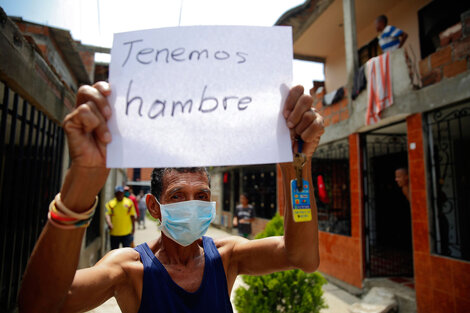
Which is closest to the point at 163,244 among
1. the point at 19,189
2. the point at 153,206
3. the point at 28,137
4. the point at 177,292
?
the point at 153,206

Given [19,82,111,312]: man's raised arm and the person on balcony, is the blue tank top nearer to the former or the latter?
[19,82,111,312]: man's raised arm

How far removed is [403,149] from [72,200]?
8135 mm

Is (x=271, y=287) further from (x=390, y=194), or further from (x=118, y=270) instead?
(x=390, y=194)

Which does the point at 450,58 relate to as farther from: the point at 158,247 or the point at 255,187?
the point at 255,187

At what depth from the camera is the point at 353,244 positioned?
602 cm

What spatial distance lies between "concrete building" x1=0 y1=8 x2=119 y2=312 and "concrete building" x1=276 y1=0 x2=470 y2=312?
208 inches

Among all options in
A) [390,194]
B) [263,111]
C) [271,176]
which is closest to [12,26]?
[263,111]

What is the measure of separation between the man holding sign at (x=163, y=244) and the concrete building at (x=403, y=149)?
12.4 feet

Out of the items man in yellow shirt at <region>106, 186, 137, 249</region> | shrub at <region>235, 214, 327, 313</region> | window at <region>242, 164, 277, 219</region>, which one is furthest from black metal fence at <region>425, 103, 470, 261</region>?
man in yellow shirt at <region>106, 186, 137, 249</region>

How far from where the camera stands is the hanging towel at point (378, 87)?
527cm

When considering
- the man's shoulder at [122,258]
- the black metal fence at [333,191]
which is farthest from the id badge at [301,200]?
the black metal fence at [333,191]

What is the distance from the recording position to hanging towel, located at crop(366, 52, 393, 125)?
527cm

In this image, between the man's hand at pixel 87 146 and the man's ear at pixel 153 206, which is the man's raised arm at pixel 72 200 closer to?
the man's hand at pixel 87 146

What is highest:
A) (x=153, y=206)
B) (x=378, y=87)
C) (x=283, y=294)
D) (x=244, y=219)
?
(x=378, y=87)
